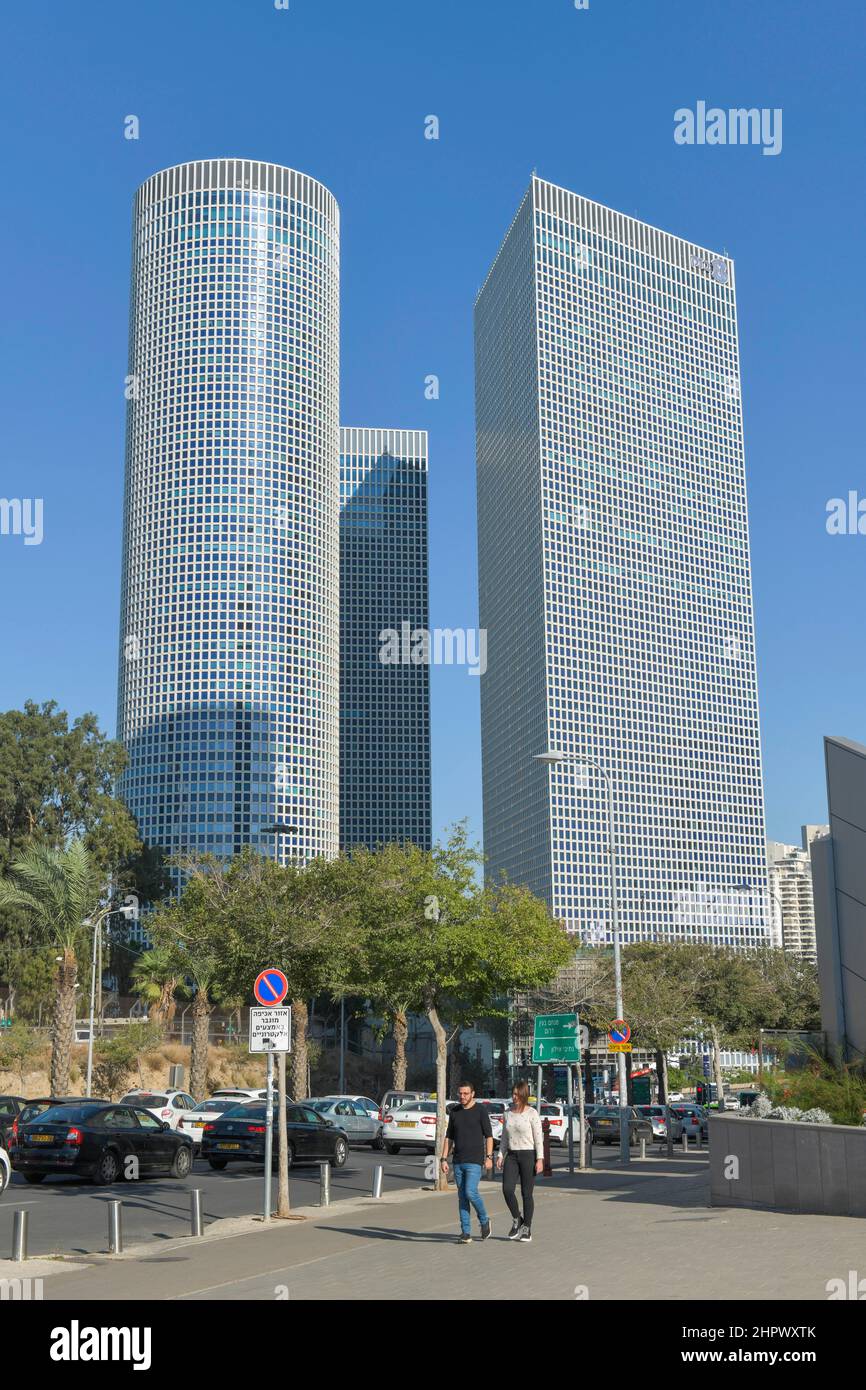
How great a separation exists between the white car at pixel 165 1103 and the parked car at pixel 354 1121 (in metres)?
4.10

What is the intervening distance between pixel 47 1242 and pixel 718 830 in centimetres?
16935

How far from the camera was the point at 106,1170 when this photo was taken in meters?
22.7

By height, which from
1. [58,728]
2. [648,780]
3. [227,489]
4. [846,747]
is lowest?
[846,747]

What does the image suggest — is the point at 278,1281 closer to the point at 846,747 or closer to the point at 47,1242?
the point at 47,1242

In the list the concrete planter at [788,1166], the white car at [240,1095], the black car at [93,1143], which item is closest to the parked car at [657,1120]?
the white car at [240,1095]

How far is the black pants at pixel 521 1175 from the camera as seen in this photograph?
13.7m

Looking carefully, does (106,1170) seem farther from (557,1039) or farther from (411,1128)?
(411,1128)

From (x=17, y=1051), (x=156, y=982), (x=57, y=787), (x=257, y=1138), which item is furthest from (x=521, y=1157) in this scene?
(x=57, y=787)

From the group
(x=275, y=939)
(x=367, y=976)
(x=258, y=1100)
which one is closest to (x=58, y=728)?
(x=258, y=1100)

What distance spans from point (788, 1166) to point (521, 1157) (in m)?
4.84

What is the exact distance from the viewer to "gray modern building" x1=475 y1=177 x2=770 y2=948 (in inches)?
6727

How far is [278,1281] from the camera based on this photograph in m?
11.1

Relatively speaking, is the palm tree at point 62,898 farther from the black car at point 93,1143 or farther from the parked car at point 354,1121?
the black car at point 93,1143

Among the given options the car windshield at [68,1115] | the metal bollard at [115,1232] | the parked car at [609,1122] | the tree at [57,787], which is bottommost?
the parked car at [609,1122]
